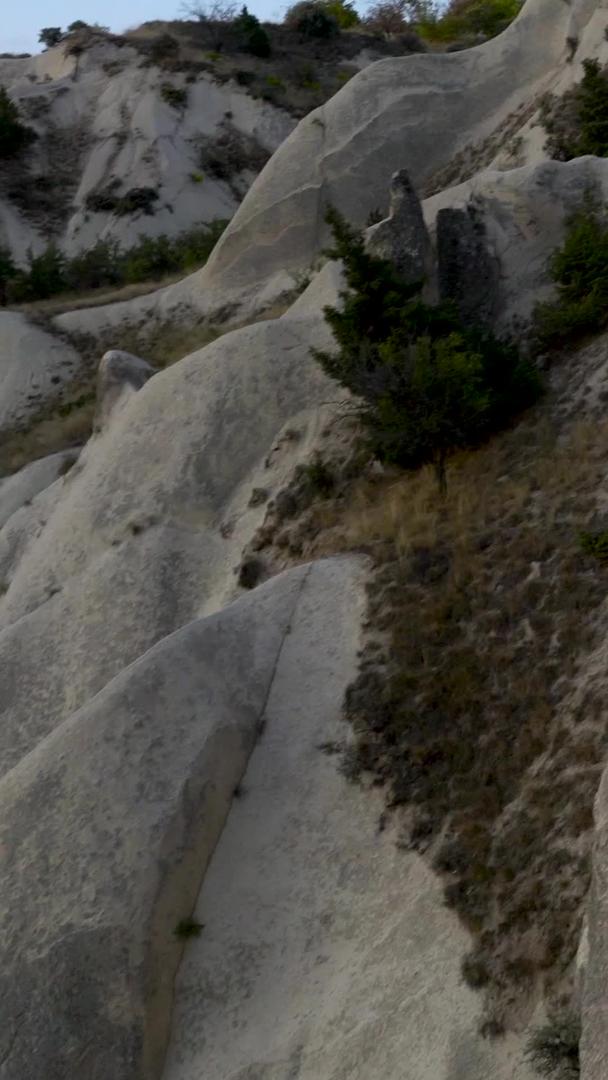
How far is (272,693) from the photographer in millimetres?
11828

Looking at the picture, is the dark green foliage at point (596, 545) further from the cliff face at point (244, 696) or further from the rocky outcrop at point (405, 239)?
the rocky outcrop at point (405, 239)

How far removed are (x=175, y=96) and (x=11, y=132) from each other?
5.22 meters

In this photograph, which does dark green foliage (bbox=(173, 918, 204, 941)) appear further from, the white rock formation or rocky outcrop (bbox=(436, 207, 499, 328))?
the white rock formation

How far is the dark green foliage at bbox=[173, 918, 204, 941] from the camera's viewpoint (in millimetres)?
10188

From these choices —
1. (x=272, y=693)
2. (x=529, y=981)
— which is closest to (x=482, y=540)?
(x=272, y=693)

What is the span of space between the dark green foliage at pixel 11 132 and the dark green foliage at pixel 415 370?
2855 cm

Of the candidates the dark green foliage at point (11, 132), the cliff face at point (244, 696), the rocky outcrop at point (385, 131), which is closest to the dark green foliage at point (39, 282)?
the rocky outcrop at point (385, 131)

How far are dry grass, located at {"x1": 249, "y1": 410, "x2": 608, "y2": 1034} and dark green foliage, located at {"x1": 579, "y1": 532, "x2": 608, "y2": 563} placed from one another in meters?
0.10

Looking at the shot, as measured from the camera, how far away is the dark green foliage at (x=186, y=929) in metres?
10.2

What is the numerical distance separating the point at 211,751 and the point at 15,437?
48.3 ft

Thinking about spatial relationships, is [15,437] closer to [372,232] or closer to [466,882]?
[372,232]

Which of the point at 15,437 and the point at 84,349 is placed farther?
the point at 84,349

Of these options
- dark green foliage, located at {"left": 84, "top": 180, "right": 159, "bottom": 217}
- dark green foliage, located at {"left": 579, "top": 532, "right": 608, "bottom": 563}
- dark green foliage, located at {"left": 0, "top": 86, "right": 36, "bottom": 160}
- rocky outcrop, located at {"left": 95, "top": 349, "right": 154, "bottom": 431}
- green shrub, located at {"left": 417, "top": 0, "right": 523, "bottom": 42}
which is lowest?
green shrub, located at {"left": 417, "top": 0, "right": 523, "bottom": 42}

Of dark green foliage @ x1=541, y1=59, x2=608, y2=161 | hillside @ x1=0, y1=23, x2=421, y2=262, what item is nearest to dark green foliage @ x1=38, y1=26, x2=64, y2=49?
hillside @ x1=0, y1=23, x2=421, y2=262
